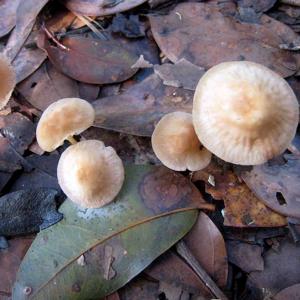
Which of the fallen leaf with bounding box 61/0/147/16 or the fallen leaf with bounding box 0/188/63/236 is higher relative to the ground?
the fallen leaf with bounding box 61/0/147/16

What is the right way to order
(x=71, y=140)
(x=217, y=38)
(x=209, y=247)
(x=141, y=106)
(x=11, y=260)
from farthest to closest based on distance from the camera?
(x=217, y=38)
(x=141, y=106)
(x=71, y=140)
(x=11, y=260)
(x=209, y=247)

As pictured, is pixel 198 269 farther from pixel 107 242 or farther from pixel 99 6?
pixel 99 6

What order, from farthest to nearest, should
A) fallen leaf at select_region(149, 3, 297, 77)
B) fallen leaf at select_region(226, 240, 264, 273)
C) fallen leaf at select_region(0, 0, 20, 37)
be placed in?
fallen leaf at select_region(0, 0, 20, 37)
fallen leaf at select_region(149, 3, 297, 77)
fallen leaf at select_region(226, 240, 264, 273)

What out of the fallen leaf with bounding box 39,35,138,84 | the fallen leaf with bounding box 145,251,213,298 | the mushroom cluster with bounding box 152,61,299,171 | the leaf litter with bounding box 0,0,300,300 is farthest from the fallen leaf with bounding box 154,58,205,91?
the fallen leaf with bounding box 145,251,213,298

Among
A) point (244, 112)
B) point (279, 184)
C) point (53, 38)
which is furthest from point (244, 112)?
point (53, 38)

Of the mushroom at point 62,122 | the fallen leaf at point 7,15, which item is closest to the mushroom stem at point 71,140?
the mushroom at point 62,122

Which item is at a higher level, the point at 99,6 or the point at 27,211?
the point at 99,6

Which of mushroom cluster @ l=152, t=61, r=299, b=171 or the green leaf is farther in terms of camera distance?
the green leaf

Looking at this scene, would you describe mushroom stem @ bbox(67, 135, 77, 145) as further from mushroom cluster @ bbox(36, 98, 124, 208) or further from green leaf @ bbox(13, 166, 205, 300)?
green leaf @ bbox(13, 166, 205, 300)
